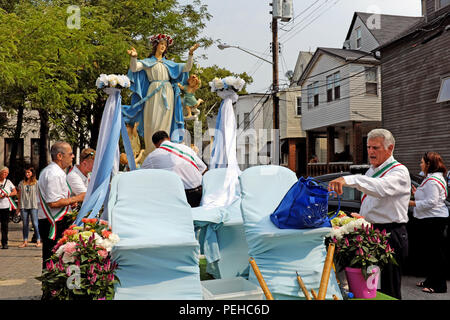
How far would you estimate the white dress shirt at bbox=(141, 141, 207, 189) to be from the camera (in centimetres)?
585

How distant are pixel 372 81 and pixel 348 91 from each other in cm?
149

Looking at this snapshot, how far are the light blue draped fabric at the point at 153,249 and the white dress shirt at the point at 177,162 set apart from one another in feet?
4.77

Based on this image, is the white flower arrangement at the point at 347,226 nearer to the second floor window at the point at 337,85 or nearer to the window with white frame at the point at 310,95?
the second floor window at the point at 337,85

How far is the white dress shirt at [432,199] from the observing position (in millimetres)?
5957

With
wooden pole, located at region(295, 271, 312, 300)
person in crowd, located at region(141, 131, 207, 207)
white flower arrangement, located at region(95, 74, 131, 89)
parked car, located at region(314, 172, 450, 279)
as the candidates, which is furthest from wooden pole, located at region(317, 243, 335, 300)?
white flower arrangement, located at region(95, 74, 131, 89)

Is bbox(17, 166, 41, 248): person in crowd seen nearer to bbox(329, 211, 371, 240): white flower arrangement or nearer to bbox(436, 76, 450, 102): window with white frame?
bbox(329, 211, 371, 240): white flower arrangement

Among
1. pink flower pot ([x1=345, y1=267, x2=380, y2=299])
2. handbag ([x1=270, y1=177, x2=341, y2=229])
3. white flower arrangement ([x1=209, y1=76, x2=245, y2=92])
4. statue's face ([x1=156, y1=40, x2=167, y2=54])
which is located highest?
statue's face ([x1=156, y1=40, x2=167, y2=54])

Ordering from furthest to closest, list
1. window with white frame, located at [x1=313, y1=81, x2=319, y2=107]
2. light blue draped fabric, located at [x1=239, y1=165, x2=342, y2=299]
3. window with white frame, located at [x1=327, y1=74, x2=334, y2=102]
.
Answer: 1. window with white frame, located at [x1=313, y1=81, x2=319, y2=107]
2. window with white frame, located at [x1=327, y1=74, x2=334, y2=102]
3. light blue draped fabric, located at [x1=239, y1=165, x2=342, y2=299]

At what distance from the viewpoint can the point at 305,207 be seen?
3.82m

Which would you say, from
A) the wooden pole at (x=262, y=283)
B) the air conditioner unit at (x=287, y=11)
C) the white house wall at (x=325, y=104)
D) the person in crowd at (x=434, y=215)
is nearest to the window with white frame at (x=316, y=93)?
the white house wall at (x=325, y=104)

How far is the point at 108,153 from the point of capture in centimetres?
583

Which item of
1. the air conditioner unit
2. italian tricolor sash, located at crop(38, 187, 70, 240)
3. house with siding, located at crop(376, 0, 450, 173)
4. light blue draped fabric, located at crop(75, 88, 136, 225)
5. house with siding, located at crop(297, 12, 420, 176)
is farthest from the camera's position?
house with siding, located at crop(297, 12, 420, 176)

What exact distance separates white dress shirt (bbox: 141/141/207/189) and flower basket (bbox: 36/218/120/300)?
86.5 inches

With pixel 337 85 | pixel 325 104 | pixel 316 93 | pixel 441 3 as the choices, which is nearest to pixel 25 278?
pixel 441 3
